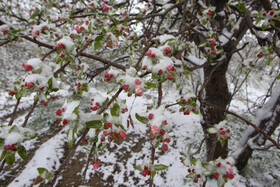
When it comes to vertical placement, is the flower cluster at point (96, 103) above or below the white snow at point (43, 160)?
above

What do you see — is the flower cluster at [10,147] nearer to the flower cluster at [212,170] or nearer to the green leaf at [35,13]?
the flower cluster at [212,170]

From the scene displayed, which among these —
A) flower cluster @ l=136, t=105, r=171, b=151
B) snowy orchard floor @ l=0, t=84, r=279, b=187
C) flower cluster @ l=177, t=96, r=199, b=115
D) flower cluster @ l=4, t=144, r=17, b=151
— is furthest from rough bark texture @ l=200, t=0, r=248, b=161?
flower cluster @ l=4, t=144, r=17, b=151

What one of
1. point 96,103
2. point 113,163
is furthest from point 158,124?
point 113,163

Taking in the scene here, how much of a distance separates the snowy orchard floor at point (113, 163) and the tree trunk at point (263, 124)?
0.69 meters

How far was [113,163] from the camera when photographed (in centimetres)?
413

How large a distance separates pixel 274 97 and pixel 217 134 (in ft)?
6.38

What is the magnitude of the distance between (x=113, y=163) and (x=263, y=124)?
354cm

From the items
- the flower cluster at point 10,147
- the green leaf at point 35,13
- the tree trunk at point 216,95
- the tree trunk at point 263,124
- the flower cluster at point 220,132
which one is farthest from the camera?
the tree trunk at point 216,95

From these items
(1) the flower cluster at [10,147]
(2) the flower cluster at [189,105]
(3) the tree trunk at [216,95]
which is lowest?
(1) the flower cluster at [10,147]

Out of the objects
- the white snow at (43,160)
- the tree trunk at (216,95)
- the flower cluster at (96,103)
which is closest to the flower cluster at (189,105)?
the flower cluster at (96,103)

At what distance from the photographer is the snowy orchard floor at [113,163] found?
346 centimetres

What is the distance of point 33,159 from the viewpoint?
155 inches

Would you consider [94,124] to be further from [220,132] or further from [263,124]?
[263,124]

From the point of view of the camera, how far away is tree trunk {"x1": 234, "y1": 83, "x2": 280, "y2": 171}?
2.55 metres
